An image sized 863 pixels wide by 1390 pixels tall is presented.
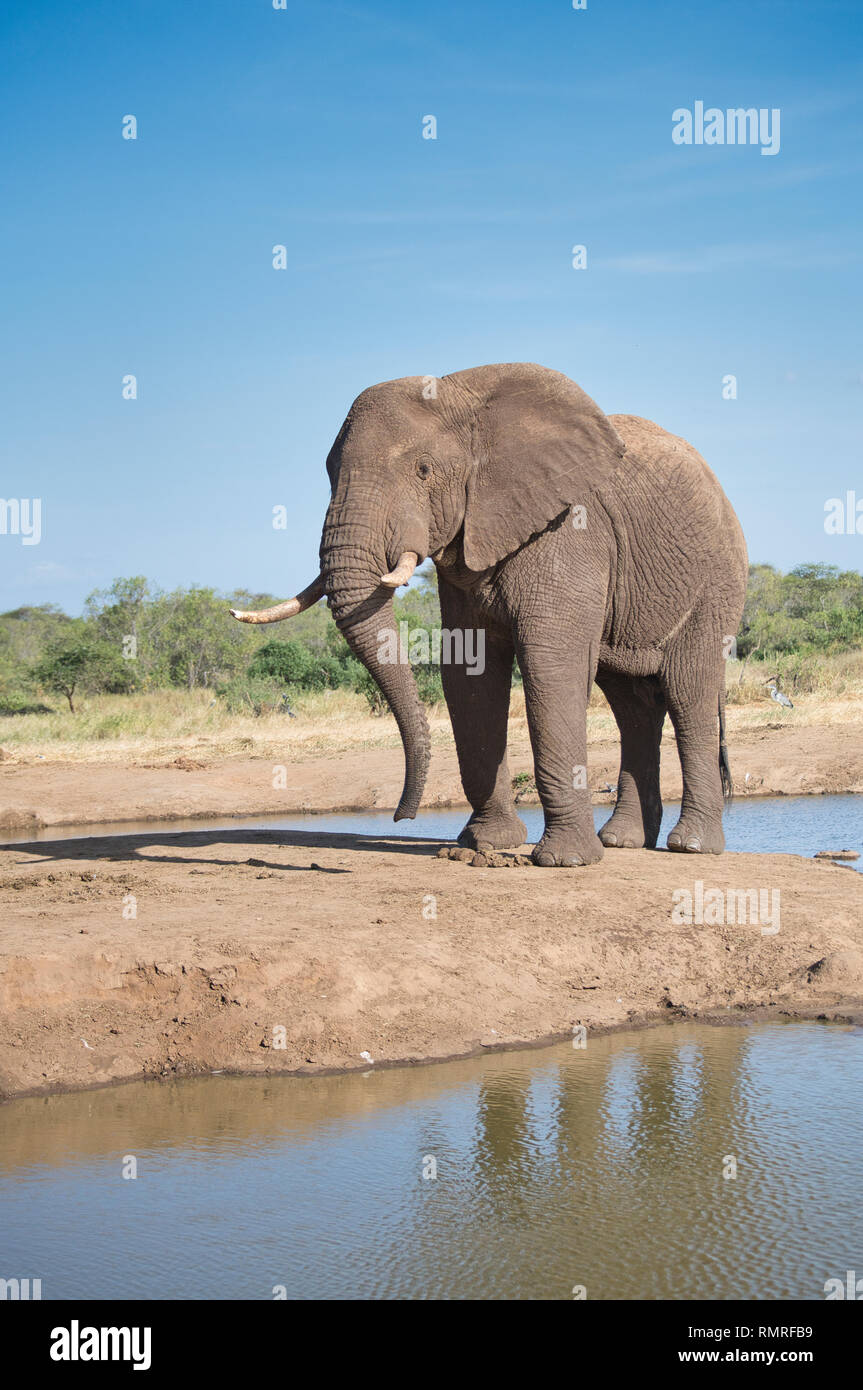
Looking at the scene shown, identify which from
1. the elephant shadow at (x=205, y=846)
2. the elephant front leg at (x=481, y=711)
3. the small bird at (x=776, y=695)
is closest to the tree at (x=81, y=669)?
the small bird at (x=776, y=695)

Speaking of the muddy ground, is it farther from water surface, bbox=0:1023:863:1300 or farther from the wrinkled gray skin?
the wrinkled gray skin

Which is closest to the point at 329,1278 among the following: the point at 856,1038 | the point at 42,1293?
the point at 42,1293

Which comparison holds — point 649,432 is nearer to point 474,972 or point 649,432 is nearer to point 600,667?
point 600,667

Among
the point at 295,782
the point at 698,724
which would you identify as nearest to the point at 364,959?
the point at 698,724

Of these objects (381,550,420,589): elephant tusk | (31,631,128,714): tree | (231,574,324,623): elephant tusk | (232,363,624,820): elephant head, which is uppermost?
(232,363,624,820): elephant head

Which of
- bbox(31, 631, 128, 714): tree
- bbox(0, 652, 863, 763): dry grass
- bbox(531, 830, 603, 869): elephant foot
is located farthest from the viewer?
bbox(31, 631, 128, 714): tree

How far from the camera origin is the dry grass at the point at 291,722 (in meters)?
23.0

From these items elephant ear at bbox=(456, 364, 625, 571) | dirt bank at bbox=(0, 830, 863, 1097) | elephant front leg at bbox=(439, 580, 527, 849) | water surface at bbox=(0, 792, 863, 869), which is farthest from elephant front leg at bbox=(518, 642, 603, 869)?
water surface at bbox=(0, 792, 863, 869)

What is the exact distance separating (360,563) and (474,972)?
281 centimetres

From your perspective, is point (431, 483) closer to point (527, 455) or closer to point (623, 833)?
point (527, 455)

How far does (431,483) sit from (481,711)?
1957 millimetres

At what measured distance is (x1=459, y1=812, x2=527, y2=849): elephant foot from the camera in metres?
10.8

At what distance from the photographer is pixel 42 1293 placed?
495 cm

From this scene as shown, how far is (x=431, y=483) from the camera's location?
30.6 feet
